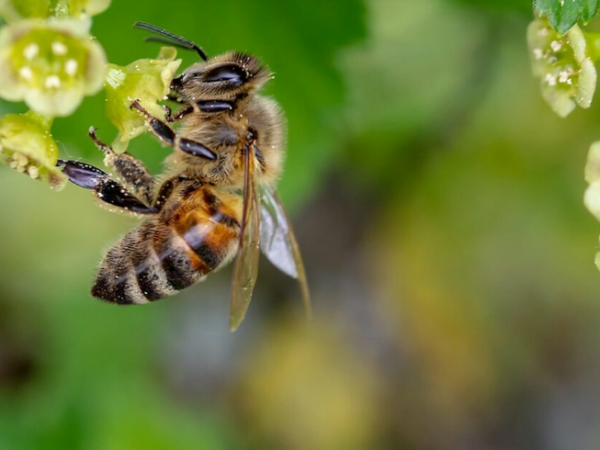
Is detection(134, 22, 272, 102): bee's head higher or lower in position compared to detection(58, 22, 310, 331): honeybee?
higher

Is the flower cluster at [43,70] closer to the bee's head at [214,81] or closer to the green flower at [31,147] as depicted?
the green flower at [31,147]

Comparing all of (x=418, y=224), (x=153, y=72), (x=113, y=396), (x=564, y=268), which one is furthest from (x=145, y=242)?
(x=564, y=268)

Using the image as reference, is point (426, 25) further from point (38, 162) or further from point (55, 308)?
point (38, 162)

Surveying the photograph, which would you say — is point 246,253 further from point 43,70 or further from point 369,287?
point 369,287

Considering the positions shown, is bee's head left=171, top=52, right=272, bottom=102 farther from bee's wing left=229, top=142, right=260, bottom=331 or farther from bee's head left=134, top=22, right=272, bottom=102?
bee's wing left=229, top=142, right=260, bottom=331

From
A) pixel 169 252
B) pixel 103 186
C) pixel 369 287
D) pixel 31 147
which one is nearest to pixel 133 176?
pixel 103 186

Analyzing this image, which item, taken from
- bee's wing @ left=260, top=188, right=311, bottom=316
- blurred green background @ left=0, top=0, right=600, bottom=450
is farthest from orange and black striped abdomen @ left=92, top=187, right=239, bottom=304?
blurred green background @ left=0, top=0, right=600, bottom=450

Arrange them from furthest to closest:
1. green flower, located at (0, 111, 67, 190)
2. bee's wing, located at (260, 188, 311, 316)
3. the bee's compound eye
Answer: bee's wing, located at (260, 188, 311, 316), the bee's compound eye, green flower, located at (0, 111, 67, 190)
